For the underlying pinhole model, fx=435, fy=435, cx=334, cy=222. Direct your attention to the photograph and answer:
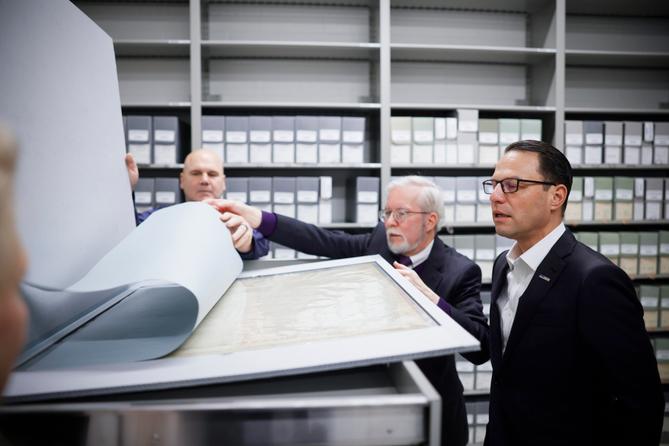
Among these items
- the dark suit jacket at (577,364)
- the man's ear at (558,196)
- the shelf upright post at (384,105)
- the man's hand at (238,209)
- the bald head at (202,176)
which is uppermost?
the shelf upright post at (384,105)

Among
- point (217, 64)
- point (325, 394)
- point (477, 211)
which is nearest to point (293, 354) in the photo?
point (325, 394)

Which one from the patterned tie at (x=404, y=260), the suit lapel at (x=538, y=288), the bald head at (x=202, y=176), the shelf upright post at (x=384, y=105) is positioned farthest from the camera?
the shelf upright post at (x=384, y=105)

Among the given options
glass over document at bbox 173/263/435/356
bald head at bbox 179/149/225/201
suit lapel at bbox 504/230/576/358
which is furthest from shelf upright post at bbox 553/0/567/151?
glass over document at bbox 173/263/435/356

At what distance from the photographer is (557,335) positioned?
45.4 inches

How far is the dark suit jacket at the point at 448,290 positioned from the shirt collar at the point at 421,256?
0.08 ft

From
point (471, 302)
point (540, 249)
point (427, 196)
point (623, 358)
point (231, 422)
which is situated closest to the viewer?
point (231, 422)

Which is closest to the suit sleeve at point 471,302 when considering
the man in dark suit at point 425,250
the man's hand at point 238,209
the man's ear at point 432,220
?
the man in dark suit at point 425,250

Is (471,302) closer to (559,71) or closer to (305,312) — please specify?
(305,312)

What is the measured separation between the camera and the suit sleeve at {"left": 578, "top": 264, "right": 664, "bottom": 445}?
1.05 m

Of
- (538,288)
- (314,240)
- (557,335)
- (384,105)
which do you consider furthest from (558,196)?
(384,105)

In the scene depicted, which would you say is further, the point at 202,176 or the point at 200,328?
the point at 202,176

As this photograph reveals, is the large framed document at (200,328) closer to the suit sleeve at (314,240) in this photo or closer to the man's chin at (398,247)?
the suit sleeve at (314,240)

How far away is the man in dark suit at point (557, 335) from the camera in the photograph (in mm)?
1061

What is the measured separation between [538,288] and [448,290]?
1.17ft
